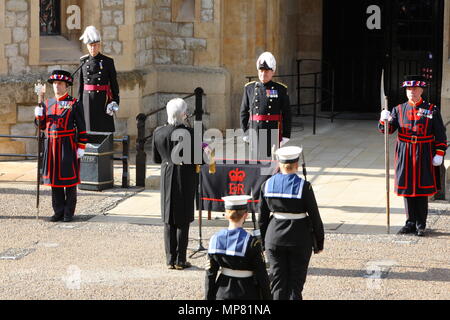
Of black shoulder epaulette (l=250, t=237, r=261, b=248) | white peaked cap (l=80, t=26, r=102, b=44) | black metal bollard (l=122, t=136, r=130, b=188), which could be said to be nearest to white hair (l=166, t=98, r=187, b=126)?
black shoulder epaulette (l=250, t=237, r=261, b=248)

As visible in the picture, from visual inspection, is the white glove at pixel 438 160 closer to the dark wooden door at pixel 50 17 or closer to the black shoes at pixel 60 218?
the black shoes at pixel 60 218

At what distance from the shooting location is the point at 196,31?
1869 cm

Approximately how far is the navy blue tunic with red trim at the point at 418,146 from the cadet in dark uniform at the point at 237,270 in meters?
4.56

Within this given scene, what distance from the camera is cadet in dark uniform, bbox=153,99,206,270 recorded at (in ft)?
37.2

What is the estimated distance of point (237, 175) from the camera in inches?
509

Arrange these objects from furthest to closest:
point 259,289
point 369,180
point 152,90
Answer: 1. point 152,90
2. point 369,180
3. point 259,289

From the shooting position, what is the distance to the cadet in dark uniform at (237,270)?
8.56 meters

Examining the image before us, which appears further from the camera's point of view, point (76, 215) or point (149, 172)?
point (149, 172)

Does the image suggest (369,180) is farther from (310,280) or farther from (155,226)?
(310,280)

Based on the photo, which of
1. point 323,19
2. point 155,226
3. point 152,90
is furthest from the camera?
point 323,19

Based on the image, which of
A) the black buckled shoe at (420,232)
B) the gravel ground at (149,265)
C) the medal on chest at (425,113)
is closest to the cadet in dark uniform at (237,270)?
the gravel ground at (149,265)

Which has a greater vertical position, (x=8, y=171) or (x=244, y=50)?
(x=244, y=50)
